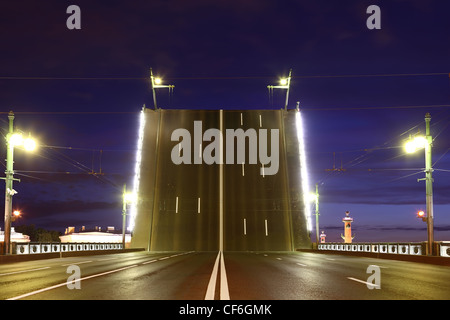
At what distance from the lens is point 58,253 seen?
88.8ft

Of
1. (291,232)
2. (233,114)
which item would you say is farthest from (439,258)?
(233,114)

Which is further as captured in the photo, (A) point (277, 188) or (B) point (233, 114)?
(B) point (233, 114)

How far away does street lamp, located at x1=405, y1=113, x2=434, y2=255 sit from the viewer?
2125 centimetres

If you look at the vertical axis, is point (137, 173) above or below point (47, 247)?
above

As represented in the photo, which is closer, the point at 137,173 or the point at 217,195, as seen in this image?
the point at 217,195

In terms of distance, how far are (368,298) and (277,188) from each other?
115 feet

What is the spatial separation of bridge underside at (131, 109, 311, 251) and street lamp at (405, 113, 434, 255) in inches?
781

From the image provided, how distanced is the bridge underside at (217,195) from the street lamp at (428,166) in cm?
1983

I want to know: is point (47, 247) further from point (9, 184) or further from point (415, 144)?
point (415, 144)

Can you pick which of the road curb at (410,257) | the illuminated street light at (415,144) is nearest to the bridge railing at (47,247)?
the road curb at (410,257)

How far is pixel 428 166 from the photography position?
2228 cm

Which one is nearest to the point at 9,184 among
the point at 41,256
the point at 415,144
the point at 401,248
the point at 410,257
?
the point at 41,256

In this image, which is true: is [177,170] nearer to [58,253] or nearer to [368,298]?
[58,253]

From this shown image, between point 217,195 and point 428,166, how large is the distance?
23.1 metres
